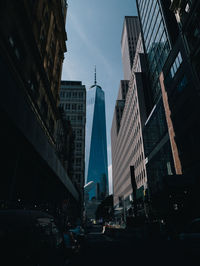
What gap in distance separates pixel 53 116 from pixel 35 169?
1154 centimetres

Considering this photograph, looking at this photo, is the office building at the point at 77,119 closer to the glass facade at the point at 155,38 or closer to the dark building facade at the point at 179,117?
the glass facade at the point at 155,38

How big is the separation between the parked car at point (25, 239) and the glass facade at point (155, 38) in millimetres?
47696

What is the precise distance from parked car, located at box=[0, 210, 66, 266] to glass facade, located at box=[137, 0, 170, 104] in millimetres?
47696

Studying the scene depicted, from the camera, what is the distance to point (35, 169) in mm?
15750

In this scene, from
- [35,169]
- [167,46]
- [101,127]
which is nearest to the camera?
[35,169]

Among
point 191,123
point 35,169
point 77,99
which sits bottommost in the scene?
point 35,169

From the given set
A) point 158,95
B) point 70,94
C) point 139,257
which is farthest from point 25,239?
point 70,94

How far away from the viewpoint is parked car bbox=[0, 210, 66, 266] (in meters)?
2.62

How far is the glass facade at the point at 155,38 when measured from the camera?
45562 millimetres

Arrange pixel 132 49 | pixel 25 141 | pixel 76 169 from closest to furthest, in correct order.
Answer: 1. pixel 25 141
2. pixel 76 169
3. pixel 132 49

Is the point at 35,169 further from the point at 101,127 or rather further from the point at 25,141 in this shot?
the point at 101,127

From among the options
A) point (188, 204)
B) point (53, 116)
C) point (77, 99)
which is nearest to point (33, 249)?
point (53, 116)

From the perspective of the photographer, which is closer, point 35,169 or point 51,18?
point 35,169

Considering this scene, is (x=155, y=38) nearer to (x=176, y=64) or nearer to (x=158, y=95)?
(x=158, y=95)
